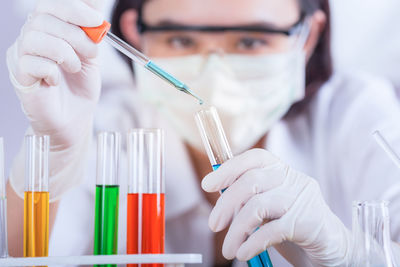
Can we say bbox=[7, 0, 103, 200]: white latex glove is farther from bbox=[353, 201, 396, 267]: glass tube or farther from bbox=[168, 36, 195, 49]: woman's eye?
bbox=[353, 201, 396, 267]: glass tube

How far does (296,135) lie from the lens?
1.82 meters

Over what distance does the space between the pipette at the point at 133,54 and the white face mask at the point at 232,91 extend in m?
0.40

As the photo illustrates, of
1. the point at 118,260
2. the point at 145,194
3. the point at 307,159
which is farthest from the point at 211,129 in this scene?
the point at 307,159

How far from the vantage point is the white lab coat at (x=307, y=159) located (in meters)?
1.72

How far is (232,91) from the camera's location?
1.77 meters

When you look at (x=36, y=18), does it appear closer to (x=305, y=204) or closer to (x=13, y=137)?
(x=13, y=137)

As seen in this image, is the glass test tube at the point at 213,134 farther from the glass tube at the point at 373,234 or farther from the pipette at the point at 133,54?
the glass tube at the point at 373,234

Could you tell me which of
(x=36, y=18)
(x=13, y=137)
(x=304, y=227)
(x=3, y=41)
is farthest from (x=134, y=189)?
(x=3, y=41)

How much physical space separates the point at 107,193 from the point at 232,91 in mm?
675

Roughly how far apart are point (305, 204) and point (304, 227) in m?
0.06

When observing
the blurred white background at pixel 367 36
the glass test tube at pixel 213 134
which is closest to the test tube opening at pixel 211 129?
the glass test tube at pixel 213 134

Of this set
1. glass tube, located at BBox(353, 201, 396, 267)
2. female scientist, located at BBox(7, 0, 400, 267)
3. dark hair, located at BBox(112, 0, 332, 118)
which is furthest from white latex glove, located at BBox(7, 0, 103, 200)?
glass tube, located at BBox(353, 201, 396, 267)

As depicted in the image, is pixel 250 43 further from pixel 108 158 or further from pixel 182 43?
pixel 108 158

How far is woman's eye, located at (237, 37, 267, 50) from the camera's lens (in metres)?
1.79
